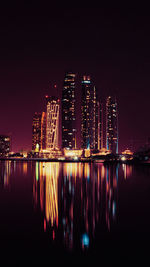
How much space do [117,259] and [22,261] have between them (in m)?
2.53

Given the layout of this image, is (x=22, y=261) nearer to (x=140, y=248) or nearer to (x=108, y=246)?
(x=108, y=246)

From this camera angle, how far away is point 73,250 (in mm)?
8656

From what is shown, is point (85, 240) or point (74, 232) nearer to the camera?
point (85, 240)

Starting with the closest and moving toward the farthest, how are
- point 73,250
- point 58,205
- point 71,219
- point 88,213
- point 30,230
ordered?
point 73,250 < point 30,230 < point 71,219 < point 88,213 < point 58,205

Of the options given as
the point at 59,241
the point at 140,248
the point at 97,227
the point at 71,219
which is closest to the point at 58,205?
the point at 71,219

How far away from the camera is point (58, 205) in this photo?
15969mm

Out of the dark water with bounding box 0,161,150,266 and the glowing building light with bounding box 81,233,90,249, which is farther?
the glowing building light with bounding box 81,233,90,249

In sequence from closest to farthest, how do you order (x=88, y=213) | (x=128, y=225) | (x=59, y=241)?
(x=59, y=241) → (x=128, y=225) → (x=88, y=213)

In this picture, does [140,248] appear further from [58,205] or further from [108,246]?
[58,205]

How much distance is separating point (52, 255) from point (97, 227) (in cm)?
339

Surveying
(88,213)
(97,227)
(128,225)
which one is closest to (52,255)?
(97,227)

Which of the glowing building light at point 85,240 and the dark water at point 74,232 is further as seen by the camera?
the glowing building light at point 85,240

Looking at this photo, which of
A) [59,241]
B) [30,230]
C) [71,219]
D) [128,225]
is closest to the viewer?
[59,241]

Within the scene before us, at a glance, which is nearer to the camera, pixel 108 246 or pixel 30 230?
pixel 108 246
